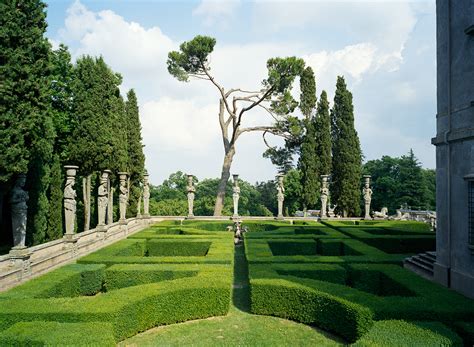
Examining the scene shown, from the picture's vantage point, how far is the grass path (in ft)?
25.5

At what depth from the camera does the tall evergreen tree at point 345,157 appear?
34469 millimetres

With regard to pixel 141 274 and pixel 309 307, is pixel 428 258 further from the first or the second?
pixel 141 274

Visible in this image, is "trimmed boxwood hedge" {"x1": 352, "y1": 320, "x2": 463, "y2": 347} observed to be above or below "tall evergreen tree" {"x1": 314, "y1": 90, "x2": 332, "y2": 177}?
below

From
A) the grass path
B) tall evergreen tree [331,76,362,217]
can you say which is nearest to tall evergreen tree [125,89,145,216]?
tall evergreen tree [331,76,362,217]

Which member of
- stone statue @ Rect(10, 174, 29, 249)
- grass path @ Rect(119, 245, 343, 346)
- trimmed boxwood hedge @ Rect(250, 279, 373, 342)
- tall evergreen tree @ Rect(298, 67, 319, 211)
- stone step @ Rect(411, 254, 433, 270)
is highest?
tall evergreen tree @ Rect(298, 67, 319, 211)

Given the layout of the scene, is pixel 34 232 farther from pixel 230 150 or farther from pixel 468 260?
pixel 468 260

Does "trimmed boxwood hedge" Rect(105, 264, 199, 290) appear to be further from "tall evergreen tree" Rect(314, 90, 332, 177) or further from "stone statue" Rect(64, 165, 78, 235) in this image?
"tall evergreen tree" Rect(314, 90, 332, 177)

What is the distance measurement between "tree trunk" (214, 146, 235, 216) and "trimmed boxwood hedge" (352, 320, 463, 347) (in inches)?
1035

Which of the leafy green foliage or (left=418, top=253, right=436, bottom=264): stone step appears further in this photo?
the leafy green foliage

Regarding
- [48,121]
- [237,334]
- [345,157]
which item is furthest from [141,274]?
[345,157]

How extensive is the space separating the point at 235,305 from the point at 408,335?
16.6 feet

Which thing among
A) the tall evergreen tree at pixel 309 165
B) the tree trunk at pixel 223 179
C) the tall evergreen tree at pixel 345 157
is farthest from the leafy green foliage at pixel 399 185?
the tree trunk at pixel 223 179

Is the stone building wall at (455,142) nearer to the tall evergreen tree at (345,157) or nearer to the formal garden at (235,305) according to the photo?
the formal garden at (235,305)

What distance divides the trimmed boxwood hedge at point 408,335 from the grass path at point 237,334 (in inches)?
55.5
